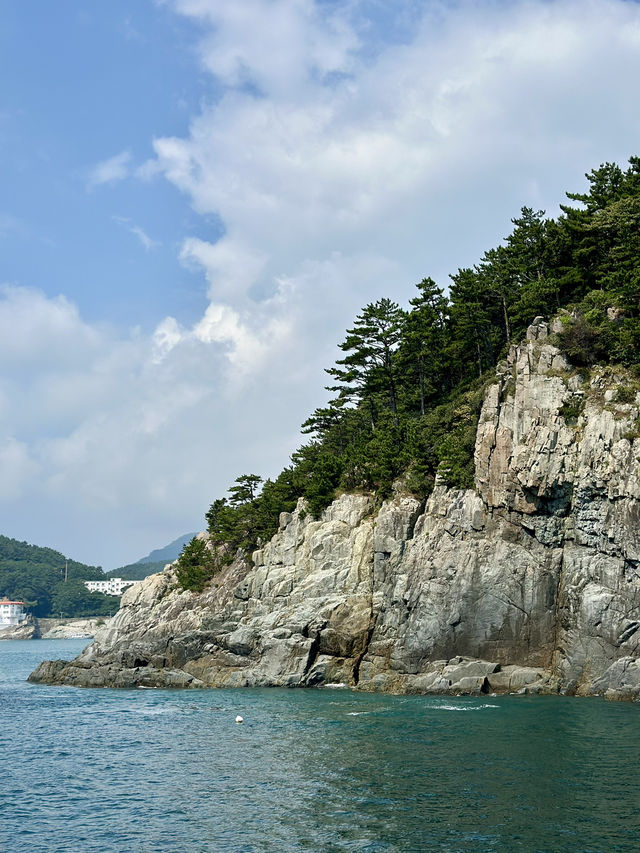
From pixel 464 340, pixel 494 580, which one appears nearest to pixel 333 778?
pixel 494 580

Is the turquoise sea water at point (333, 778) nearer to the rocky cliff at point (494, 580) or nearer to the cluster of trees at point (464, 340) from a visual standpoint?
the rocky cliff at point (494, 580)

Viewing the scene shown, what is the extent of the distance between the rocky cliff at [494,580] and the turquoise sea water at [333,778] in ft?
18.3

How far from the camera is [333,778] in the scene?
3441 cm

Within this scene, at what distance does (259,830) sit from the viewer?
90.9ft

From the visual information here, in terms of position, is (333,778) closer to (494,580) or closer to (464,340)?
(494,580)

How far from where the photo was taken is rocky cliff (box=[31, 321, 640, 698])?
5488cm

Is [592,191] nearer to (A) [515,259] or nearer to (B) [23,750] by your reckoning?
(A) [515,259]

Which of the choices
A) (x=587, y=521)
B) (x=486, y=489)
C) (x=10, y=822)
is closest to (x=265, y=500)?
(x=486, y=489)

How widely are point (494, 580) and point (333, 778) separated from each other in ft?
93.6

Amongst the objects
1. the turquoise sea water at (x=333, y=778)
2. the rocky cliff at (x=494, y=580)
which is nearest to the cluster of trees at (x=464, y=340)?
the rocky cliff at (x=494, y=580)

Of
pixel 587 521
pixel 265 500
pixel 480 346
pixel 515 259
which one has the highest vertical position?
pixel 515 259

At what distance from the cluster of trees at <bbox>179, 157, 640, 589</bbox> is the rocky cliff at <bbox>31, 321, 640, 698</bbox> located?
3560mm

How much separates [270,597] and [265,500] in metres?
20.6

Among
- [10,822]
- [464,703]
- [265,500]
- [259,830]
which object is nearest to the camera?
[259,830]
